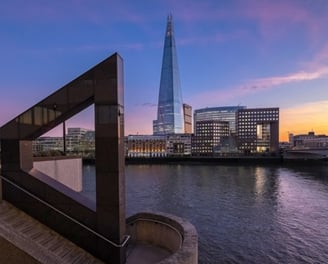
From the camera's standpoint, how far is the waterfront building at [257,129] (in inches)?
5893

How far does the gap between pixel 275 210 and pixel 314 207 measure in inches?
191

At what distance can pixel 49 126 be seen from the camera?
998 cm

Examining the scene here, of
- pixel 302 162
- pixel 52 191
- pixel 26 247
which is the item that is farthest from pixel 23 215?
pixel 302 162

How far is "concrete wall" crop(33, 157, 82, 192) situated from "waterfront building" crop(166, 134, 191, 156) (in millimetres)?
147132

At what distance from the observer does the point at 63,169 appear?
19.0 metres

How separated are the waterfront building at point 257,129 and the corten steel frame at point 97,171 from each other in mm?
141984

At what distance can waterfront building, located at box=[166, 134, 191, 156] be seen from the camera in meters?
169

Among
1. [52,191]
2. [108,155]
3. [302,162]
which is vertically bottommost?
[302,162]

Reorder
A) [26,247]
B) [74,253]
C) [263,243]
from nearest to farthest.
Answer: [26,247] → [74,253] → [263,243]

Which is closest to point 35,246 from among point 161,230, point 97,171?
point 97,171

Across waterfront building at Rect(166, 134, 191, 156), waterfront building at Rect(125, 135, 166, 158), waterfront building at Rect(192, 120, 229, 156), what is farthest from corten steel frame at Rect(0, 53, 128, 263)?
waterfront building at Rect(192, 120, 229, 156)

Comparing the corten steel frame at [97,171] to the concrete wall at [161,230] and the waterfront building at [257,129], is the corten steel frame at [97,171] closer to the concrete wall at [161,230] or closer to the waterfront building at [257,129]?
the concrete wall at [161,230]

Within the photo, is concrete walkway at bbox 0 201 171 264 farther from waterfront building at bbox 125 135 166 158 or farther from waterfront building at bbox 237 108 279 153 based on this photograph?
waterfront building at bbox 125 135 166 158

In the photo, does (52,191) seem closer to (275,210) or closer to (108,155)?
(108,155)
